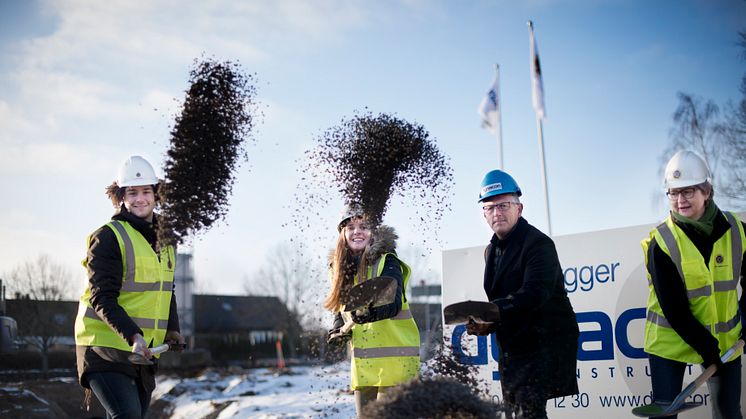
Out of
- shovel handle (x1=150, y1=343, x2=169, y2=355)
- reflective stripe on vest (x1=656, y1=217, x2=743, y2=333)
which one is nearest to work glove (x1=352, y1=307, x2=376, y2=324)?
shovel handle (x1=150, y1=343, x2=169, y2=355)

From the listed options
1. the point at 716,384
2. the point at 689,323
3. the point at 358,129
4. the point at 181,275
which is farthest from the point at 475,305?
the point at 181,275

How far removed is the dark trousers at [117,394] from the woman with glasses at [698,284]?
3.31 m

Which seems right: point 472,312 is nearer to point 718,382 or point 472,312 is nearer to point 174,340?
point 718,382

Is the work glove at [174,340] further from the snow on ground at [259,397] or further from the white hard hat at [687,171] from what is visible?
the white hard hat at [687,171]

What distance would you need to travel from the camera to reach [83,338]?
4590 millimetres

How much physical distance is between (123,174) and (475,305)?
8.10ft

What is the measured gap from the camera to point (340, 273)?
5422mm

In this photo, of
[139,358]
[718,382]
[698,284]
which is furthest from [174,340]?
[718,382]

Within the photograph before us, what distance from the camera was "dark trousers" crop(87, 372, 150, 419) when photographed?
4391mm

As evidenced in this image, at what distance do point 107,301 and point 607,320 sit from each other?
4389 mm

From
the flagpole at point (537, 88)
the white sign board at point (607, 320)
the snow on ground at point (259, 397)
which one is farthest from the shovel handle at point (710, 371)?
the flagpole at point (537, 88)

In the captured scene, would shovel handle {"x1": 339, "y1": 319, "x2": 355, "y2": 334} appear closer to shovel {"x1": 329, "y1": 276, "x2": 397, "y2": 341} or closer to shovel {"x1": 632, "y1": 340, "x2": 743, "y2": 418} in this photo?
shovel {"x1": 329, "y1": 276, "x2": 397, "y2": 341}

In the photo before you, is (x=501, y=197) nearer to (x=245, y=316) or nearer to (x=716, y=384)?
(x=716, y=384)

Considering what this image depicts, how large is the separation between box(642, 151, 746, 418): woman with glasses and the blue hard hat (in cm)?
103
